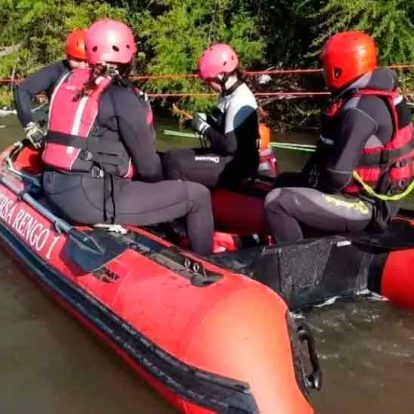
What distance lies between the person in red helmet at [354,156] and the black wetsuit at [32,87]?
8.17ft

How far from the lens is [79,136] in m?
4.27

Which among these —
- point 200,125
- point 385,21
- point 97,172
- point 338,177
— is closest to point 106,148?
point 97,172

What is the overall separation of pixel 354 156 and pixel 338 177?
16 cm

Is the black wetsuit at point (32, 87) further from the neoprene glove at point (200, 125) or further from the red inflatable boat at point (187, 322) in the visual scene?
the red inflatable boat at point (187, 322)

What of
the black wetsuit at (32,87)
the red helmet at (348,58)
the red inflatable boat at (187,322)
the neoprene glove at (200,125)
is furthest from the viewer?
the black wetsuit at (32,87)

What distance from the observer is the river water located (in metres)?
3.80

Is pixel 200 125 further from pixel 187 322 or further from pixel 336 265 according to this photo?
pixel 187 322

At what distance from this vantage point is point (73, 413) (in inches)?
148

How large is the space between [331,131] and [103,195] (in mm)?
1354

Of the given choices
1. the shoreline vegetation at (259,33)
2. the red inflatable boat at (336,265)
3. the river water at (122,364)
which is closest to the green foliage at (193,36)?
the shoreline vegetation at (259,33)

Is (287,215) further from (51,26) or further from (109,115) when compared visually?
(51,26)

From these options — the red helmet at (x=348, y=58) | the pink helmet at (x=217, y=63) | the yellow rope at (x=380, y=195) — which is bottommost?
the yellow rope at (x=380, y=195)

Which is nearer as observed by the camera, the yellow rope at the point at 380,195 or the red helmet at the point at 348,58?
the red helmet at the point at 348,58

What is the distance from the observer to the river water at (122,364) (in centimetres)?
380
